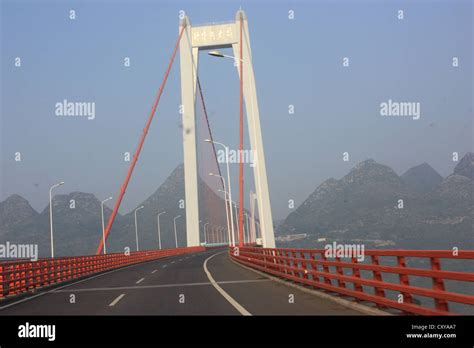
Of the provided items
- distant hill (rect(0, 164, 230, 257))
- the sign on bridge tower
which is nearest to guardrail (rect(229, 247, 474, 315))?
the sign on bridge tower

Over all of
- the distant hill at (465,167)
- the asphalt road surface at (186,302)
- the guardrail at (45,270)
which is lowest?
the asphalt road surface at (186,302)

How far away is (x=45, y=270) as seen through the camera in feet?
76.2

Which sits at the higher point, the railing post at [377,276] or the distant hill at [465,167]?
the distant hill at [465,167]

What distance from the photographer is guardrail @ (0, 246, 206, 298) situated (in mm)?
18964

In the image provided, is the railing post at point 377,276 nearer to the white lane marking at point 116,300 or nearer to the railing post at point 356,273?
the railing post at point 356,273

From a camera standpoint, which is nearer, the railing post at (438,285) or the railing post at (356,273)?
the railing post at (438,285)

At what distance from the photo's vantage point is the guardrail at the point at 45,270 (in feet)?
62.2

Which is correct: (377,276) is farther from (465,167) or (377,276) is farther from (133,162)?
(465,167)

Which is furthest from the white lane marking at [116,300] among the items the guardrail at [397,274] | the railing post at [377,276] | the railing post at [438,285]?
the railing post at [438,285]
